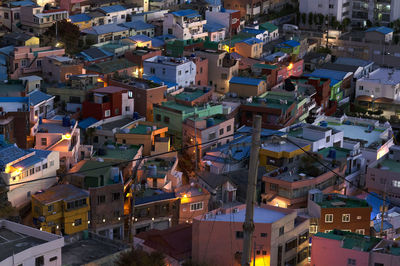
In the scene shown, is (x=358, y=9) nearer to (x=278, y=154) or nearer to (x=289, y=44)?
(x=289, y=44)

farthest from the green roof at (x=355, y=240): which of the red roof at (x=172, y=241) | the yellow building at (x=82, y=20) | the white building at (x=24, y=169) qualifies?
the yellow building at (x=82, y=20)

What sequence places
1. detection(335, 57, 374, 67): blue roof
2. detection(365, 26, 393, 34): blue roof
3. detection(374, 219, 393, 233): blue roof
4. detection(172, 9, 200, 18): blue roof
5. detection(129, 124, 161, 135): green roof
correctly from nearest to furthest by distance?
detection(374, 219, 393, 233): blue roof < detection(129, 124, 161, 135): green roof < detection(172, 9, 200, 18): blue roof < detection(335, 57, 374, 67): blue roof < detection(365, 26, 393, 34): blue roof

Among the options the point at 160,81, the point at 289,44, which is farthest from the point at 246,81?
the point at 289,44

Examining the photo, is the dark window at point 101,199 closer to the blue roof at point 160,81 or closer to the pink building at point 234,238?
the pink building at point 234,238

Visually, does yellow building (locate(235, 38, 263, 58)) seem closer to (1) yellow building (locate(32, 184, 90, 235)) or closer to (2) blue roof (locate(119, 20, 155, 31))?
(2) blue roof (locate(119, 20, 155, 31))

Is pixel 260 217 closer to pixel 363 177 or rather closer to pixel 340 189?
pixel 340 189

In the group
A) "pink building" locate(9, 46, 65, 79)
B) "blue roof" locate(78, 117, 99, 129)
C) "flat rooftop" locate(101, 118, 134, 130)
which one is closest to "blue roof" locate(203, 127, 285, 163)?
"flat rooftop" locate(101, 118, 134, 130)
